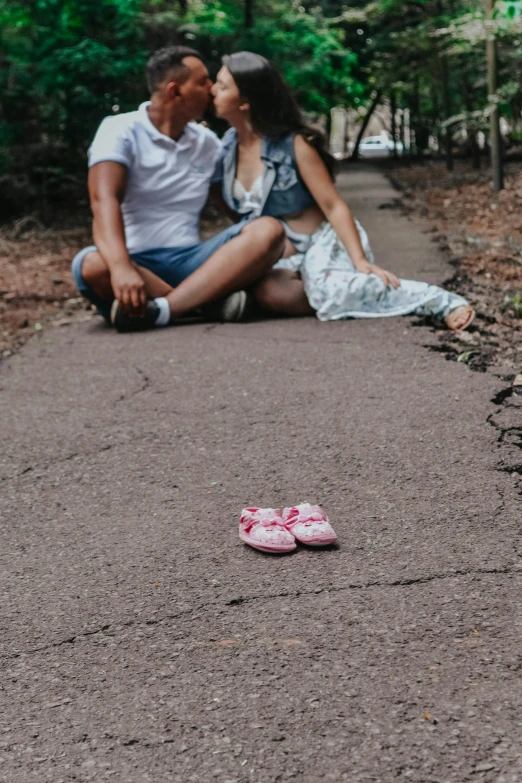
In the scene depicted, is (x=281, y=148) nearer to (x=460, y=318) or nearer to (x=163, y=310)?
(x=163, y=310)

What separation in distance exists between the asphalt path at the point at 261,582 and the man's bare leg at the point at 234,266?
930mm

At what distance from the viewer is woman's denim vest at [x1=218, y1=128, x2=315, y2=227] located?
4.75 meters

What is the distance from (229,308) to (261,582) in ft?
9.54

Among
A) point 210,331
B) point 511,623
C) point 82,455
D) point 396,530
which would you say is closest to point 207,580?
point 396,530

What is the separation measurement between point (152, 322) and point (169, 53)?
1367 millimetres

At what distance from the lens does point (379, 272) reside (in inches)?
Answer: 178

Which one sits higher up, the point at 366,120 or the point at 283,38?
the point at 283,38

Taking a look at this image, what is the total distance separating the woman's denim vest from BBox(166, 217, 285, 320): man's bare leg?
0.20 meters

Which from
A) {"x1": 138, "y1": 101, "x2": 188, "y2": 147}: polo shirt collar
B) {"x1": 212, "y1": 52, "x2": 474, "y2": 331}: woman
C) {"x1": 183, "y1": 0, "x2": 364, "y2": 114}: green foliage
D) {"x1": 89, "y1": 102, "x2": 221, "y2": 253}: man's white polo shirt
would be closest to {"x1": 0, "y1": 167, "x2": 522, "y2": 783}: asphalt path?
{"x1": 212, "y1": 52, "x2": 474, "y2": 331}: woman

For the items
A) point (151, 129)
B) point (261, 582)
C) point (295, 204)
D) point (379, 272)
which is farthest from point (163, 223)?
point (261, 582)

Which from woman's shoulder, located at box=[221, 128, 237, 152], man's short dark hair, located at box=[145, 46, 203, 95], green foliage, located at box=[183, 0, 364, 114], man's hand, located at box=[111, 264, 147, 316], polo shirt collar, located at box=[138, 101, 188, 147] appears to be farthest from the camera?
green foliage, located at box=[183, 0, 364, 114]

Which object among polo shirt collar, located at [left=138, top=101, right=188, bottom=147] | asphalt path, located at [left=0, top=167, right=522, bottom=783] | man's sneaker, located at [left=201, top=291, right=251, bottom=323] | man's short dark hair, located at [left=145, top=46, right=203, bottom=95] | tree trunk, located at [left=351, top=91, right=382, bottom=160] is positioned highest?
man's short dark hair, located at [left=145, top=46, right=203, bottom=95]

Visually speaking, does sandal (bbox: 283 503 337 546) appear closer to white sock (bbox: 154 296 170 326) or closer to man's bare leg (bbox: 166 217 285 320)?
man's bare leg (bbox: 166 217 285 320)

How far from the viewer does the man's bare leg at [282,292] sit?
480 cm
